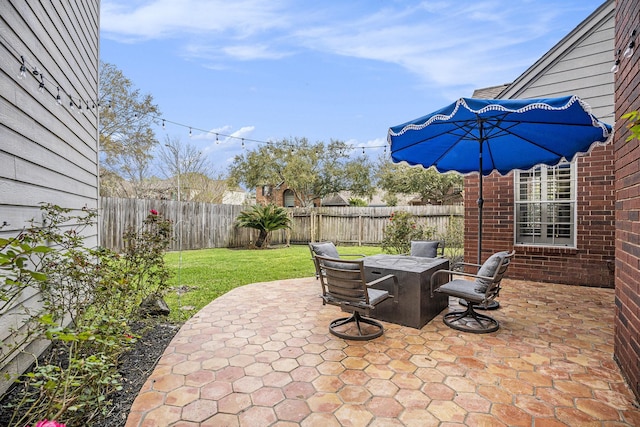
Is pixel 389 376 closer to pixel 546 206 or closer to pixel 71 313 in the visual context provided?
pixel 71 313

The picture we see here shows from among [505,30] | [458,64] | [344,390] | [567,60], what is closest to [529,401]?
[344,390]

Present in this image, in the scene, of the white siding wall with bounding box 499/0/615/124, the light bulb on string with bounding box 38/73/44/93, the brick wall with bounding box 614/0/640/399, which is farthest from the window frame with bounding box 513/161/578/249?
the light bulb on string with bounding box 38/73/44/93

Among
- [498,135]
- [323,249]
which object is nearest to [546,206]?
[498,135]

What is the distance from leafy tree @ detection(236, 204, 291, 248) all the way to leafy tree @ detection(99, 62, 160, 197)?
21.2 ft

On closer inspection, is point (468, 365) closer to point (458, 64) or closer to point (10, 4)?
point (10, 4)

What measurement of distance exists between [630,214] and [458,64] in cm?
748

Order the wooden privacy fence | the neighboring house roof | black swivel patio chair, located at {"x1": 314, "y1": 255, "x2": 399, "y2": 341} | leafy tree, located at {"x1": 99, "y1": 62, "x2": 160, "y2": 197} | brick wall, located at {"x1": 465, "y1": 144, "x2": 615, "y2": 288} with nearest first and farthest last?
black swivel patio chair, located at {"x1": 314, "y1": 255, "x2": 399, "y2": 341}, brick wall, located at {"x1": 465, "y1": 144, "x2": 615, "y2": 288}, the neighboring house roof, the wooden privacy fence, leafy tree, located at {"x1": 99, "y1": 62, "x2": 160, "y2": 197}

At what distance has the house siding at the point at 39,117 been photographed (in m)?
2.34

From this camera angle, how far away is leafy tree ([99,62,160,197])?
45.8 feet

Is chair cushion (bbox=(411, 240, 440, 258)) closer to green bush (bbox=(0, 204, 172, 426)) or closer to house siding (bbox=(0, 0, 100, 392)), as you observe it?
green bush (bbox=(0, 204, 172, 426))

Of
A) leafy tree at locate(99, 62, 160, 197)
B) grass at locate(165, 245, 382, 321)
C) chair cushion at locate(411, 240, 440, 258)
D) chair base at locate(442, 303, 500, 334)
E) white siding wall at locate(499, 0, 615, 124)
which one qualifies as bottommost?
grass at locate(165, 245, 382, 321)

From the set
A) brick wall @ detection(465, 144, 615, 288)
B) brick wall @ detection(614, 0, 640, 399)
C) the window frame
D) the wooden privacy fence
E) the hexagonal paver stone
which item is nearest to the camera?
the hexagonal paver stone

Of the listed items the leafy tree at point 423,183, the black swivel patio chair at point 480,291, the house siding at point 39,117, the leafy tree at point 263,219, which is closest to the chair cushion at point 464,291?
the black swivel patio chair at point 480,291

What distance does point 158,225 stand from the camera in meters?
3.95
